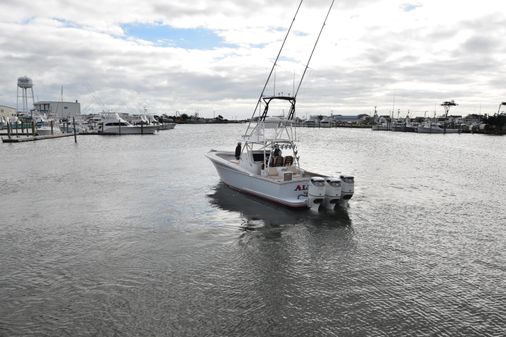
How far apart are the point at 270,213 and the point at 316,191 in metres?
2.41

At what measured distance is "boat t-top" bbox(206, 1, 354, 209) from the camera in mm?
16766

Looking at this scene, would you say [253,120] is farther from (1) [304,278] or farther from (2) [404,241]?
(1) [304,278]

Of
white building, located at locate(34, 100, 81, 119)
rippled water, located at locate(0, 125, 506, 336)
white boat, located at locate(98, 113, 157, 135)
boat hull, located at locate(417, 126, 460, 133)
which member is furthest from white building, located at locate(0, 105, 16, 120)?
boat hull, located at locate(417, 126, 460, 133)

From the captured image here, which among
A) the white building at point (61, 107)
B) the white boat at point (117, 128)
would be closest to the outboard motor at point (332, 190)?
the white boat at point (117, 128)

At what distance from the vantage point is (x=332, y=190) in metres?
16.6

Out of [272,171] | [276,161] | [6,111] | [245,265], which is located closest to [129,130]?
[6,111]

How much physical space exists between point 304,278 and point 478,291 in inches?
179

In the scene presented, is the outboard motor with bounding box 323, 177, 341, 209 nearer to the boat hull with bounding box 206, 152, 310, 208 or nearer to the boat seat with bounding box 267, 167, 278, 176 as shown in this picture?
the boat hull with bounding box 206, 152, 310, 208

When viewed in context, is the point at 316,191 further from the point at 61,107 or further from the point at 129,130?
the point at 61,107

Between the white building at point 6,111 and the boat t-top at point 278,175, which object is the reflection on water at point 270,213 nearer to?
the boat t-top at point 278,175

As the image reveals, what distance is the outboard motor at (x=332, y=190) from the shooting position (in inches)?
655

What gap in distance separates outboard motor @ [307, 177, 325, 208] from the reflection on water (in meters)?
0.64

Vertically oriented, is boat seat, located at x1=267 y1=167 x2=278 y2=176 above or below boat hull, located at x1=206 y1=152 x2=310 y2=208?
above

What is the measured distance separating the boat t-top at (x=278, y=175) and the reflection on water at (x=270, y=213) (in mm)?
368
